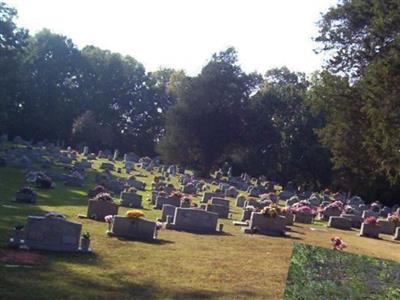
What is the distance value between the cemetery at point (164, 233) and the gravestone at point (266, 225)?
35 millimetres

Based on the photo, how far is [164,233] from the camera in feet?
60.7

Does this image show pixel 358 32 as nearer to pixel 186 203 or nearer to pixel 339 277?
pixel 186 203

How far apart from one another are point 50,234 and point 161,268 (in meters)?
2.78

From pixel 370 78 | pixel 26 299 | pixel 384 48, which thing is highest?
pixel 384 48

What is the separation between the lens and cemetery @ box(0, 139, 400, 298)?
506 inches

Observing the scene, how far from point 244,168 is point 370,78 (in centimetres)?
3837

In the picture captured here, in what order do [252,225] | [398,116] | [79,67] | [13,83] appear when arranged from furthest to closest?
[79,67]
[13,83]
[398,116]
[252,225]

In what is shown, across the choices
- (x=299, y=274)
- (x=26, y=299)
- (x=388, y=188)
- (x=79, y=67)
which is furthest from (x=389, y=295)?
(x=79, y=67)

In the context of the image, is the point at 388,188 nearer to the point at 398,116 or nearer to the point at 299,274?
the point at 398,116

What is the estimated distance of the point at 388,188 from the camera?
5462 cm

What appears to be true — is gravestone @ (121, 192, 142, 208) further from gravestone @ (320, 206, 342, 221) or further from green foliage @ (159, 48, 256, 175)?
green foliage @ (159, 48, 256, 175)

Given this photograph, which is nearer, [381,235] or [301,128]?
[381,235]

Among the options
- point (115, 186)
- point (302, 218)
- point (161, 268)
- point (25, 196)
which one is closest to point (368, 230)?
point (302, 218)

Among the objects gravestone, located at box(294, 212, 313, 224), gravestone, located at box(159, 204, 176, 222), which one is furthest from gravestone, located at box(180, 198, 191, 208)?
gravestone, located at box(294, 212, 313, 224)
